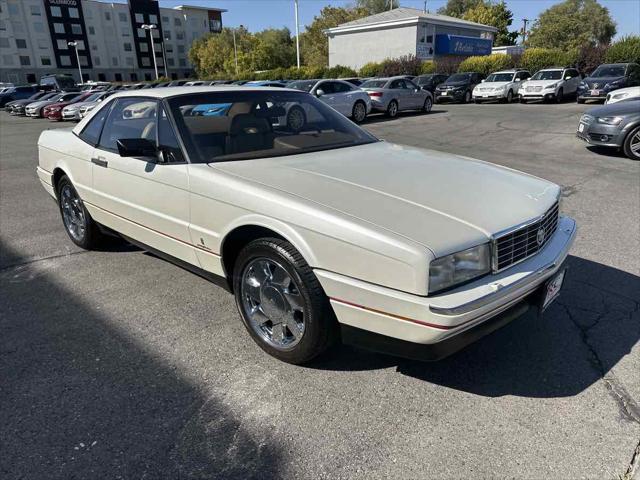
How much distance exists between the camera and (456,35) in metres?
41.3

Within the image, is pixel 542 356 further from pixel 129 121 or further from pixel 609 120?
pixel 609 120

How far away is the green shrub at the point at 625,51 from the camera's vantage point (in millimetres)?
28312

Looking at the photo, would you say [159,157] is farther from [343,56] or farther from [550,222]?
[343,56]

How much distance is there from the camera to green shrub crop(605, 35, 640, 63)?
1115 inches

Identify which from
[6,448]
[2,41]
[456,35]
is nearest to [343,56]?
[456,35]

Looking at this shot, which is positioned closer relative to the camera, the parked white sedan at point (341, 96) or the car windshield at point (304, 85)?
the parked white sedan at point (341, 96)

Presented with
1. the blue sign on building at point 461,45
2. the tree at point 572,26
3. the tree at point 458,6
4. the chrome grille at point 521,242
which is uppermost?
the tree at point 458,6

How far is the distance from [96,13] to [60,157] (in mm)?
94158

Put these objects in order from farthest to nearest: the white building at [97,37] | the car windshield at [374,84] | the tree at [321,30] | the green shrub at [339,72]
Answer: the white building at [97,37] → the tree at [321,30] → the green shrub at [339,72] → the car windshield at [374,84]

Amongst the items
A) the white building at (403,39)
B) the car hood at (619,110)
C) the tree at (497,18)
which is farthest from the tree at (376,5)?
the car hood at (619,110)

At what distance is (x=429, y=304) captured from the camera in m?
2.08

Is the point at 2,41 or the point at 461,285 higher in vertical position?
the point at 2,41

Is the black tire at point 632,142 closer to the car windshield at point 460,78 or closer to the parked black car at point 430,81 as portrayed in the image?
the car windshield at point 460,78

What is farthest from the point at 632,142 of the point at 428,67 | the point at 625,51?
the point at 428,67
